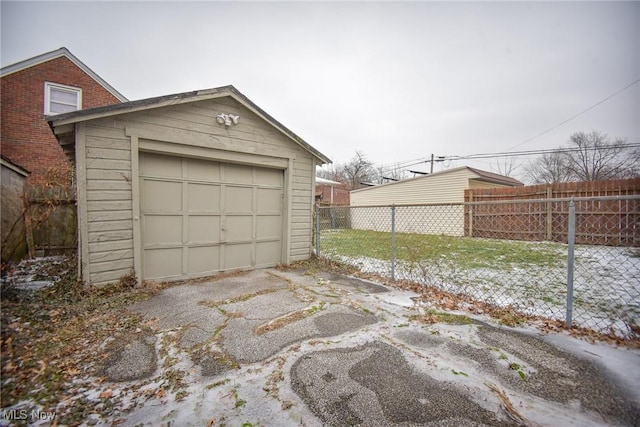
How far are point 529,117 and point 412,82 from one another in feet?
35.9

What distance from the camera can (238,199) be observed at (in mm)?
5359

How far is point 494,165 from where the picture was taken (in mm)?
29031

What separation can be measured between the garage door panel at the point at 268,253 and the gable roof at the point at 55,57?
11658 mm

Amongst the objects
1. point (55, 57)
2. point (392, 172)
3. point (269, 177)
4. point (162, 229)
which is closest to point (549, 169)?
point (392, 172)

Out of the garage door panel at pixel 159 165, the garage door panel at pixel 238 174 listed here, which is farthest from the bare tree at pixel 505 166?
the garage door panel at pixel 159 165

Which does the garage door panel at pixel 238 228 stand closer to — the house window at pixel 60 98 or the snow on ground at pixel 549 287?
the snow on ground at pixel 549 287

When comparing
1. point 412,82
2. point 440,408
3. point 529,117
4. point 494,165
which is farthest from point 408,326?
point 494,165

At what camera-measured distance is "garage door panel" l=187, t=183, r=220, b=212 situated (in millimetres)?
4812

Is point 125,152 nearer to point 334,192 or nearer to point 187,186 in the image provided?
point 187,186

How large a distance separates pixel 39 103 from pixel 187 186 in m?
10.7

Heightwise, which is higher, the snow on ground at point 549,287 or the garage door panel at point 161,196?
the garage door panel at point 161,196

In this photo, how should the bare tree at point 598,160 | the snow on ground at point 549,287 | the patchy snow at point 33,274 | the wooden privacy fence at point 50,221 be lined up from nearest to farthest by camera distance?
the snow on ground at point 549,287 → the patchy snow at point 33,274 → the wooden privacy fence at point 50,221 → the bare tree at point 598,160

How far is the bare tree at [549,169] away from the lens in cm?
2589

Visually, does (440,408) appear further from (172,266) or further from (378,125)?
(378,125)
